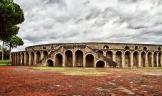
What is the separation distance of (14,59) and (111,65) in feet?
105

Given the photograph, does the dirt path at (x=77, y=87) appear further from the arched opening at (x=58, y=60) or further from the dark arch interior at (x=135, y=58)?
Answer: the dark arch interior at (x=135, y=58)

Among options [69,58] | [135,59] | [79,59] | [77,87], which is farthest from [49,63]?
[77,87]

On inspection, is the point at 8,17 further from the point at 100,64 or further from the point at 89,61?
the point at 100,64

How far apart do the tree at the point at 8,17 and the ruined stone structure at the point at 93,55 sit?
13.0 meters

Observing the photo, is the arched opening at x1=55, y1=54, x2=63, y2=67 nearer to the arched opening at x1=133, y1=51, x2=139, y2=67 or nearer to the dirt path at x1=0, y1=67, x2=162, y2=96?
the arched opening at x1=133, y1=51, x2=139, y2=67

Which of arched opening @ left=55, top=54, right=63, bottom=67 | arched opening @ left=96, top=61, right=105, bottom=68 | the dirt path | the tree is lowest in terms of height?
the dirt path

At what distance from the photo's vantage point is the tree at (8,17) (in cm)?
3049

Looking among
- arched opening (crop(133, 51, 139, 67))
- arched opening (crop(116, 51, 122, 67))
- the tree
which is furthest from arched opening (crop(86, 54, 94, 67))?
the tree

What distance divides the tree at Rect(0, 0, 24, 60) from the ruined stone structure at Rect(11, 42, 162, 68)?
514 inches

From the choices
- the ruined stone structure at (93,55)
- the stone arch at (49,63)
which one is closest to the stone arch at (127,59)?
the ruined stone structure at (93,55)

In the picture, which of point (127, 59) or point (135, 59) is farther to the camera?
point (135, 59)

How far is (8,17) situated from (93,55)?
65.7ft

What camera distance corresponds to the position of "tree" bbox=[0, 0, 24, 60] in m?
30.5

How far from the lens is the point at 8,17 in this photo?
3153 centimetres
